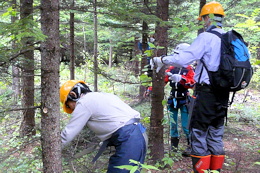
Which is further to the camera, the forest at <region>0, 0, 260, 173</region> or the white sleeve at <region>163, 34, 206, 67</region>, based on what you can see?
the white sleeve at <region>163, 34, 206, 67</region>

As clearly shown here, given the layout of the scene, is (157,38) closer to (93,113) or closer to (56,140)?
(93,113)

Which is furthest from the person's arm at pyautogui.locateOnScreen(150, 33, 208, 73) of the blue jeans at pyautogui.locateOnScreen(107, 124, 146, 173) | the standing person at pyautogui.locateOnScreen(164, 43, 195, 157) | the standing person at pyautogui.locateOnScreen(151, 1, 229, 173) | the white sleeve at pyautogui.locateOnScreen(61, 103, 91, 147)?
the standing person at pyautogui.locateOnScreen(164, 43, 195, 157)

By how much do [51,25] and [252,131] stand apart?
23.8 ft

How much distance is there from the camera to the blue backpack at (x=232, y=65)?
3168 millimetres

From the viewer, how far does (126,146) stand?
2.89 metres

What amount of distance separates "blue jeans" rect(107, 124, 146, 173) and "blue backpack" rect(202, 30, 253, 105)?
138 centimetres

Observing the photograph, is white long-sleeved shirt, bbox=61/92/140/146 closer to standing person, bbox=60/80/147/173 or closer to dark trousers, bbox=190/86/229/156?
standing person, bbox=60/80/147/173

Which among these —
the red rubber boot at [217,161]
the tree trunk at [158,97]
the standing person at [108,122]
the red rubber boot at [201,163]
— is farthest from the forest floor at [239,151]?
the standing person at [108,122]

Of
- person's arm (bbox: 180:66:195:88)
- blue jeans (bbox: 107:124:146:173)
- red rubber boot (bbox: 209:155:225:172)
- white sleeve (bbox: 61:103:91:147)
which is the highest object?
person's arm (bbox: 180:66:195:88)

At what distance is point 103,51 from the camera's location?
81.3ft

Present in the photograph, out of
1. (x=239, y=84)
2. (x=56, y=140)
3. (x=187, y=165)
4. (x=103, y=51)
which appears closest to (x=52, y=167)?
(x=56, y=140)

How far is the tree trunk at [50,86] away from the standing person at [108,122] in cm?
19

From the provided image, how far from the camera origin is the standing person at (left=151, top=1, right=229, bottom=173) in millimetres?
3312

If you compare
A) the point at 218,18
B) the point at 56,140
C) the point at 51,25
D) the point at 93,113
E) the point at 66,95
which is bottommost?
the point at 56,140
